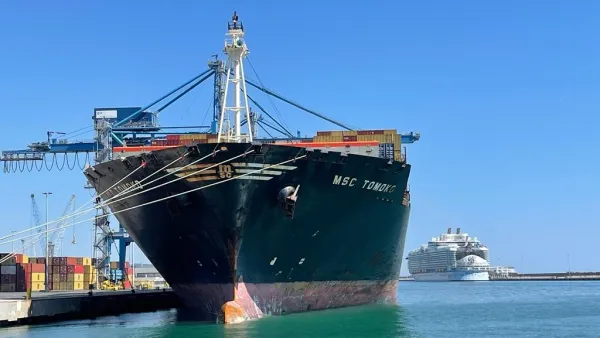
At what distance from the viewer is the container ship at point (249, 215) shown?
22.5 metres

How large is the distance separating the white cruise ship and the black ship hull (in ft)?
366

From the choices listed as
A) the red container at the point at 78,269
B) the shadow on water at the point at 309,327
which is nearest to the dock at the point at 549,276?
the red container at the point at 78,269

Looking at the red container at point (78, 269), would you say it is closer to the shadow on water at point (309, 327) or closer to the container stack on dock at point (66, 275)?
the container stack on dock at point (66, 275)

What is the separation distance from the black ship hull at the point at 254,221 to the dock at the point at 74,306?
505cm

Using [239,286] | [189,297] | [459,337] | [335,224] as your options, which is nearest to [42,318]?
[189,297]

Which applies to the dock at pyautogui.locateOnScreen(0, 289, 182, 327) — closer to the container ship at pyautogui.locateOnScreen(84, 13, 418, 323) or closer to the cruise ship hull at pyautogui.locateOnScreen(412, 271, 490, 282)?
the container ship at pyautogui.locateOnScreen(84, 13, 418, 323)

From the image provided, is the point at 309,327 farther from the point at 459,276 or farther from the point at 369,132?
the point at 459,276

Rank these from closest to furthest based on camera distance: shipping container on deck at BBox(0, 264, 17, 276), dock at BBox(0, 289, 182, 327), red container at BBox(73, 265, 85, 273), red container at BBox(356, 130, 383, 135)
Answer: dock at BBox(0, 289, 182, 327)
red container at BBox(356, 130, 383, 135)
shipping container on deck at BBox(0, 264, 17, 276)
red container at BBox(73, 265, 85, 273)

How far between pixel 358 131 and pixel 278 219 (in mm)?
11616

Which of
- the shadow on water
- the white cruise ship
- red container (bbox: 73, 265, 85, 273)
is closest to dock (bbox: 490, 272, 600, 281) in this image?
the white cruise ship

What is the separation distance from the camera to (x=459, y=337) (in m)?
21.7

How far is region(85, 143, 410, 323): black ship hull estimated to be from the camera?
22484 mm

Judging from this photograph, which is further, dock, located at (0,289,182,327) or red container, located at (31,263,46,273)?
red container, located at (31,263,46,273)

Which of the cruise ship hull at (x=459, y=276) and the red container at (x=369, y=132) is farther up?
the red container at (x=369, y=132)
